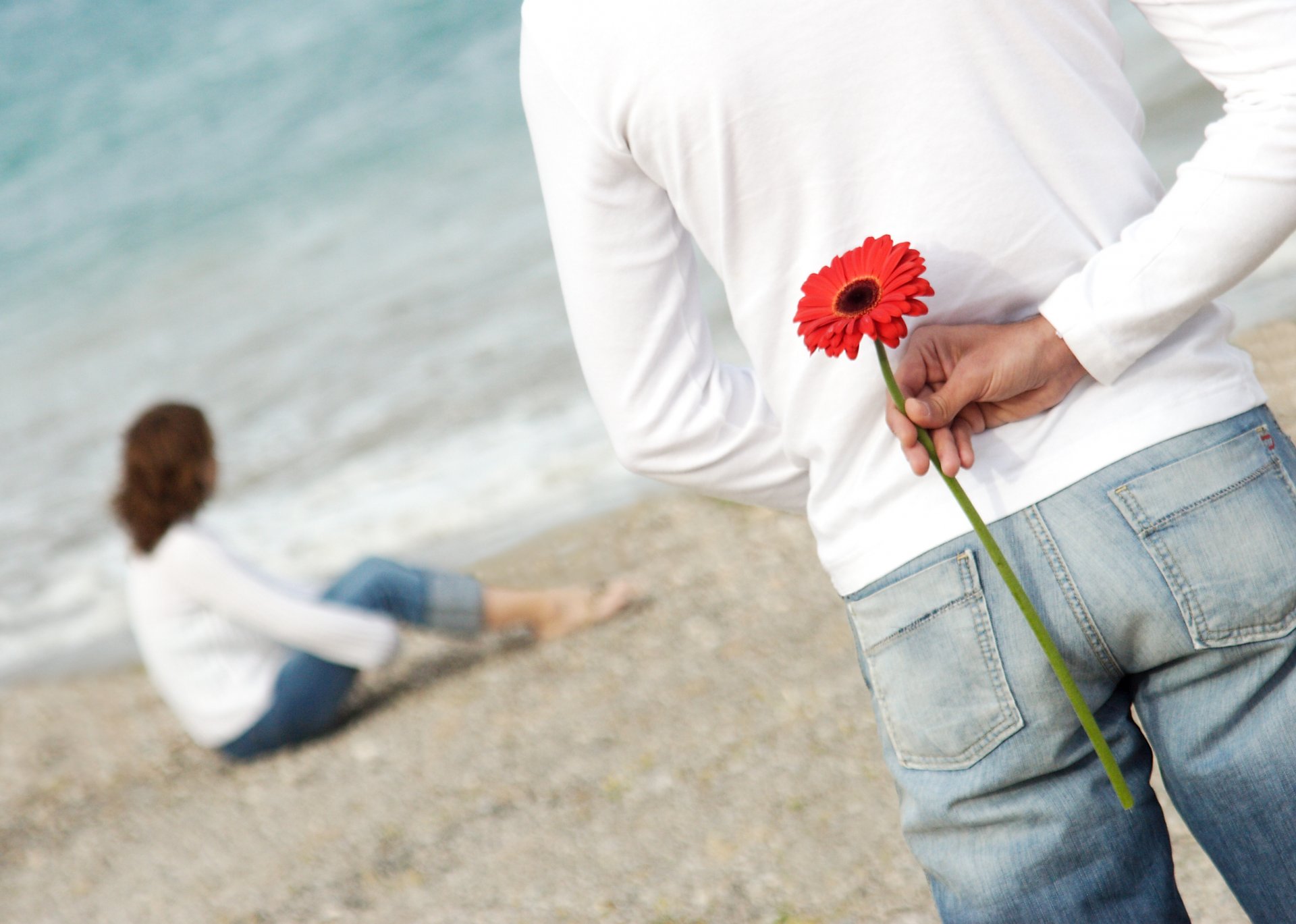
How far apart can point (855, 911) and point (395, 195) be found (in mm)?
9607

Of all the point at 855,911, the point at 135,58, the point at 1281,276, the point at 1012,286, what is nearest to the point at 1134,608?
the point at 1012,286

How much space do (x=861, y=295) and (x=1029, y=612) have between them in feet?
0.81

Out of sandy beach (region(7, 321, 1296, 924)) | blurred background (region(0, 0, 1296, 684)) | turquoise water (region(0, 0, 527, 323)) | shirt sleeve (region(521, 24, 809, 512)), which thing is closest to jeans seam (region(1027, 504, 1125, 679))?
shirt sleeve (region(521, 24, 809, 512))

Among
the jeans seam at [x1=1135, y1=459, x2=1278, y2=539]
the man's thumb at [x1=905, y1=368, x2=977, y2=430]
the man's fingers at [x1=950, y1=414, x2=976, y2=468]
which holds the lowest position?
the jeans seam at [x1=1135, y1=459, x2=1278, y2=539]

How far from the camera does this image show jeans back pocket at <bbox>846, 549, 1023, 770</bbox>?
36.2 inches

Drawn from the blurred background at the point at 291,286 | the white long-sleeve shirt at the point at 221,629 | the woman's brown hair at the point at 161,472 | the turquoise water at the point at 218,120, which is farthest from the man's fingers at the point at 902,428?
the turquoise water at the point at 218,120

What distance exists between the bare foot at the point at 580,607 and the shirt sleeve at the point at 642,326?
7.13 feet

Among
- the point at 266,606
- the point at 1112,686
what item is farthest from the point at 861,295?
the point at 266,606

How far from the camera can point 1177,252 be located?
0.87 meters

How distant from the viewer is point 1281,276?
4.04 metres

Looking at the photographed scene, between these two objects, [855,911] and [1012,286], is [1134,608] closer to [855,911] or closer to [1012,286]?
[1012,286]

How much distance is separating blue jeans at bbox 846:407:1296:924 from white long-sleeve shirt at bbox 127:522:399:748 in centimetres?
255

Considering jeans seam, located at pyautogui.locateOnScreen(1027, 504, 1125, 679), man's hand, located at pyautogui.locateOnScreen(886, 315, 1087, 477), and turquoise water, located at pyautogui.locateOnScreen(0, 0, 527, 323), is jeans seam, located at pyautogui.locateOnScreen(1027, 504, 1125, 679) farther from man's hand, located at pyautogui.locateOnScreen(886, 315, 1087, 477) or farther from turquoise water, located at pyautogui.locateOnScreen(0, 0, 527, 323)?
turquoise water, located at pyautogui.locateOnScreen(0, 0, 527, 323)

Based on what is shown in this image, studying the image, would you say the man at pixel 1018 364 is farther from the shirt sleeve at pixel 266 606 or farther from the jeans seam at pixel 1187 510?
the shirt sleeve at pixel 266 606
